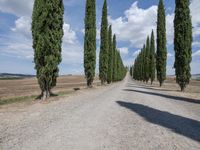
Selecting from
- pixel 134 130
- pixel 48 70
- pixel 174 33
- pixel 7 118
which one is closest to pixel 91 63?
pixel 174 33

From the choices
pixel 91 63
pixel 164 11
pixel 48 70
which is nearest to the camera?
pixel 48 70

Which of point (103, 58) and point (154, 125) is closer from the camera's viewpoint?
point (154, 125)

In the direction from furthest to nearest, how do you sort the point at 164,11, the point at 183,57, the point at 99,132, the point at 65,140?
the point at 164,11 → the point at 183,57 → the point at 99,132 → the point at 65,140

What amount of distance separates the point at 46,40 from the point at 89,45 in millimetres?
16791

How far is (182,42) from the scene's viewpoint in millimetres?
31031

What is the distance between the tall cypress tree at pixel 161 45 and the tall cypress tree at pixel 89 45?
1545 centimetres

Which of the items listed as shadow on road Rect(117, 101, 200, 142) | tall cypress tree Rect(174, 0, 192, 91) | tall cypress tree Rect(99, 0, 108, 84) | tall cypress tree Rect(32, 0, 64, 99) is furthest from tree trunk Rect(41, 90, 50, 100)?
tall cypress tree Rect(99, 0, 108, 84)

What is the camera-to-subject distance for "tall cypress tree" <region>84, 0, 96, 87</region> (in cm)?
3503

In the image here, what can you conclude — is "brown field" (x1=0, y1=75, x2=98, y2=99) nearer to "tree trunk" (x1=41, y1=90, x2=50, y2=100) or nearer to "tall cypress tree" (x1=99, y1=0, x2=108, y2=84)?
"tall cypress tree" (x1=99, y1=0, x2=108, y2=84)

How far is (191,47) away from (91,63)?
12465 mm

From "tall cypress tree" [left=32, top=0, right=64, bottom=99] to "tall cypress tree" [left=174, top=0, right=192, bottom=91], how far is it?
16494 mm

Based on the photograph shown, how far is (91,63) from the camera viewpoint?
115 feet

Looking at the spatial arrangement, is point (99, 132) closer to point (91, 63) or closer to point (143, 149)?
point (143, 149)

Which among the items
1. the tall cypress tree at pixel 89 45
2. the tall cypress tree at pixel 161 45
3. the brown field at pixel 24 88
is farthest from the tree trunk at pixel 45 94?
the tall cypress tree at pixel 161 45
